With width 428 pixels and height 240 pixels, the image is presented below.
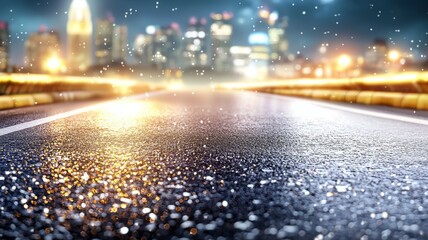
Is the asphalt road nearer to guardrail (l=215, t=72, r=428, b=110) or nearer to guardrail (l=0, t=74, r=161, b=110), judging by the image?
guardrail (l=0, t=74, r=161, b=110)

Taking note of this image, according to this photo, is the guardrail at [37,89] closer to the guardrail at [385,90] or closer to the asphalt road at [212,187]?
the asphalt road at [212,187]

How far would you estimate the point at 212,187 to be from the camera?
4074 millimetres

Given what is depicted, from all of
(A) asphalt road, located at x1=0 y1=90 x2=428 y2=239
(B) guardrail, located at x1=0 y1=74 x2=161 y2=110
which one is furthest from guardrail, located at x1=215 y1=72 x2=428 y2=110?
(B) guardrail, located at x1=0 y1=74 x2=161 y2=110

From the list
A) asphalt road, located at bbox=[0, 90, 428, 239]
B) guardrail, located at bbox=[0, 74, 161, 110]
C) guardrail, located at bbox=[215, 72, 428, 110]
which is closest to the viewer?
asphalt road, located at bbox=[0, 90, 428, 239]

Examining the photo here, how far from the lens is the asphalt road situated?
2961 mm

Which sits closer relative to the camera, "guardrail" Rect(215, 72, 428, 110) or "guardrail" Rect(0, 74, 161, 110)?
"guardrail" Rect(0, 74, 161, 110)

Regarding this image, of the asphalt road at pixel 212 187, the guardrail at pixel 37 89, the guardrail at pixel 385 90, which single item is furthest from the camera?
the guardrail at pixel 385 90

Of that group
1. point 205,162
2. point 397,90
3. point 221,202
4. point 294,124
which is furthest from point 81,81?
point 221,202

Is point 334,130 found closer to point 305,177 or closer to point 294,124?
point 294,124

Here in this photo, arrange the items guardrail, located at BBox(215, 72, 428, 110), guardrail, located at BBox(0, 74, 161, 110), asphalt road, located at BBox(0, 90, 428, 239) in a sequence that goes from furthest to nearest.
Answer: guardrail, located at BBox(215, 72, 428, 110) → guardrail, located at BBox(0, 74, 161, 110) → asphalt road, located at BBox(0, 90, 428, 239)

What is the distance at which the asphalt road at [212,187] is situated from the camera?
117 inches

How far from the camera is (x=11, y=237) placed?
2775 millimetres

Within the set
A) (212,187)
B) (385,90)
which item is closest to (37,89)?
(385,90)

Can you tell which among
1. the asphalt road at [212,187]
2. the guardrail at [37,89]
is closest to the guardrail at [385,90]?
the asphalt road at [212,187]
